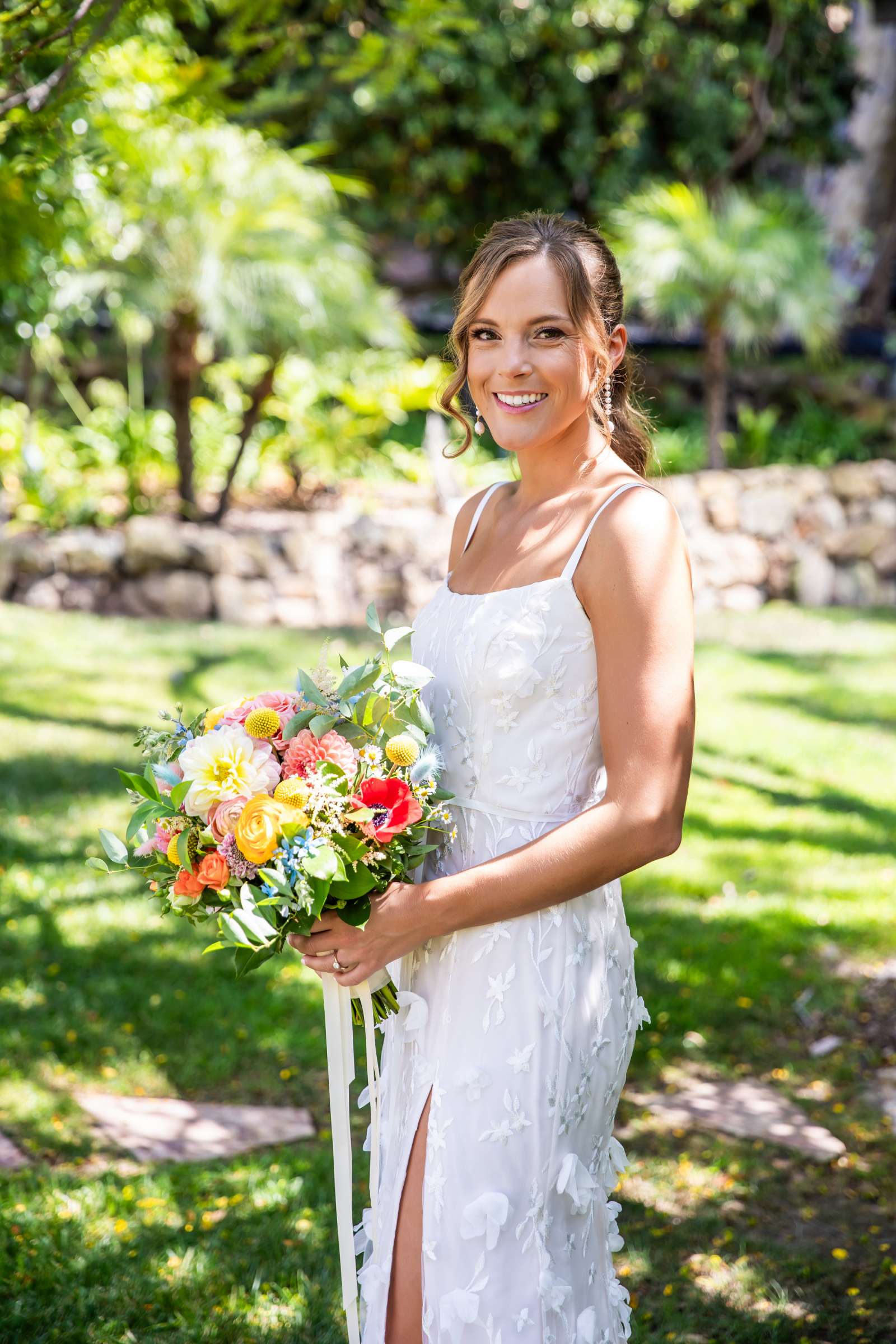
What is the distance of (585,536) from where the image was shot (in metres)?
2.02

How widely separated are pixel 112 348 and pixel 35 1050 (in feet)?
37.8

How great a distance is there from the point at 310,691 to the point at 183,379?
8.77m

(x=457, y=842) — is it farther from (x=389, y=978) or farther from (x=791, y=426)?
(x=791, y=426)

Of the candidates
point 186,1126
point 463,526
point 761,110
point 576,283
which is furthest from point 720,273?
point 576,283

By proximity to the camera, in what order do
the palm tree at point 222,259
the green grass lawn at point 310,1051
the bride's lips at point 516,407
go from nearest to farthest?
1. the bride's lips at point 516,407
2. the green grass lawn at point 310,1051
3. the palm tree at point 222,259

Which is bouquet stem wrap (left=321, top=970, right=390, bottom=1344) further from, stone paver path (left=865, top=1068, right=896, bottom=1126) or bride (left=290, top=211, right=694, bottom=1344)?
stone paver path (left=865, top=1068, right=896, bottom=1126)

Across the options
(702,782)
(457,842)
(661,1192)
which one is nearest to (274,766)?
(457,842)

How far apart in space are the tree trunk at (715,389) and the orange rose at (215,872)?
1099cm

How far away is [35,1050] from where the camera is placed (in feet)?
13.8

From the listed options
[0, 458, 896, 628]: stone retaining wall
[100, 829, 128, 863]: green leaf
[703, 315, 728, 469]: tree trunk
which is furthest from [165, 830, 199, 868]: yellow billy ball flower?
[703, 315, 728, 469]: tree trunk

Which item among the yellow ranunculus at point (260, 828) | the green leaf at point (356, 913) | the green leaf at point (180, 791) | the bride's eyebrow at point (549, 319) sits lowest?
the green leaf at point (356, 913)

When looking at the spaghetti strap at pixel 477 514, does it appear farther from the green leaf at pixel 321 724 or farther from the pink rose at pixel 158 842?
the pink rose at pixel 158 842

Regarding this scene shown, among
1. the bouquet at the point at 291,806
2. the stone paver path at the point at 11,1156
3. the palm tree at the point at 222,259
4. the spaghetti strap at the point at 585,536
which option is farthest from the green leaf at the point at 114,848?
the palm tree at the point at 222,259

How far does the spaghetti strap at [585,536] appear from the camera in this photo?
79.1 inches
